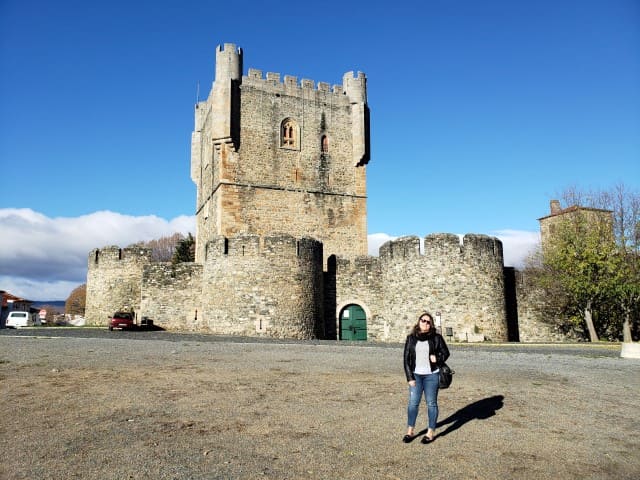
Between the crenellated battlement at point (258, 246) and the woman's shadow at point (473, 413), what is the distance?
1405 cm

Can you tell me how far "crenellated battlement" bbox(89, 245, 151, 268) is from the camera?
26859mm

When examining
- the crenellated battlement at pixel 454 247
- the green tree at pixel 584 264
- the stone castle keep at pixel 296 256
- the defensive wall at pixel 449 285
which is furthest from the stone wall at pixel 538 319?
the crenellated battlement at pixel 454 247

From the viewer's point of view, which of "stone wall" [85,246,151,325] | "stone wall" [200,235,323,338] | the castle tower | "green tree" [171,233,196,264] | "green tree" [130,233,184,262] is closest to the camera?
"stone wall" [200,235,323,338]

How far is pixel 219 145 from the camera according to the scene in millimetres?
27406

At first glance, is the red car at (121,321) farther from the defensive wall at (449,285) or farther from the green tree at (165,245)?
the green tree at (165,245)

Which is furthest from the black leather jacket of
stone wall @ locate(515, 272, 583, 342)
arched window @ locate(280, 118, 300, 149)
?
arched window @ locate(280, 118, 300, 149)

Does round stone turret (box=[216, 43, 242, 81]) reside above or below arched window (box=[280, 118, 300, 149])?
above

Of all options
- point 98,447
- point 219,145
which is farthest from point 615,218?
point 98,447

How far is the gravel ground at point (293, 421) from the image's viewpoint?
5273 millimetres

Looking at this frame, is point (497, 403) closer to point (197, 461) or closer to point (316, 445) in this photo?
point (316, 445)

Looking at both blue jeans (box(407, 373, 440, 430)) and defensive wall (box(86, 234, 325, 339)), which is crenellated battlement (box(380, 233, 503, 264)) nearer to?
defensive wall (box(86, 234, 325, 339))

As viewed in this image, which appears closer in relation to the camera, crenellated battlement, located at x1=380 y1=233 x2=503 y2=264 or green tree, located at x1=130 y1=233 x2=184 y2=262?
crenellated battlement, located at x1=380 y1=233 x2=503 y2=264

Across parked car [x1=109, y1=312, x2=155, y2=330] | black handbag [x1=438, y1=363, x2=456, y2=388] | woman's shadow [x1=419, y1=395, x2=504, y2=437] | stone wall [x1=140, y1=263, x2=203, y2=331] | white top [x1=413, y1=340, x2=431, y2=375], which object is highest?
stone wall [x1=140, y1=263, x2=203, y2=331]

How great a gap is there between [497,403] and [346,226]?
848 inches
